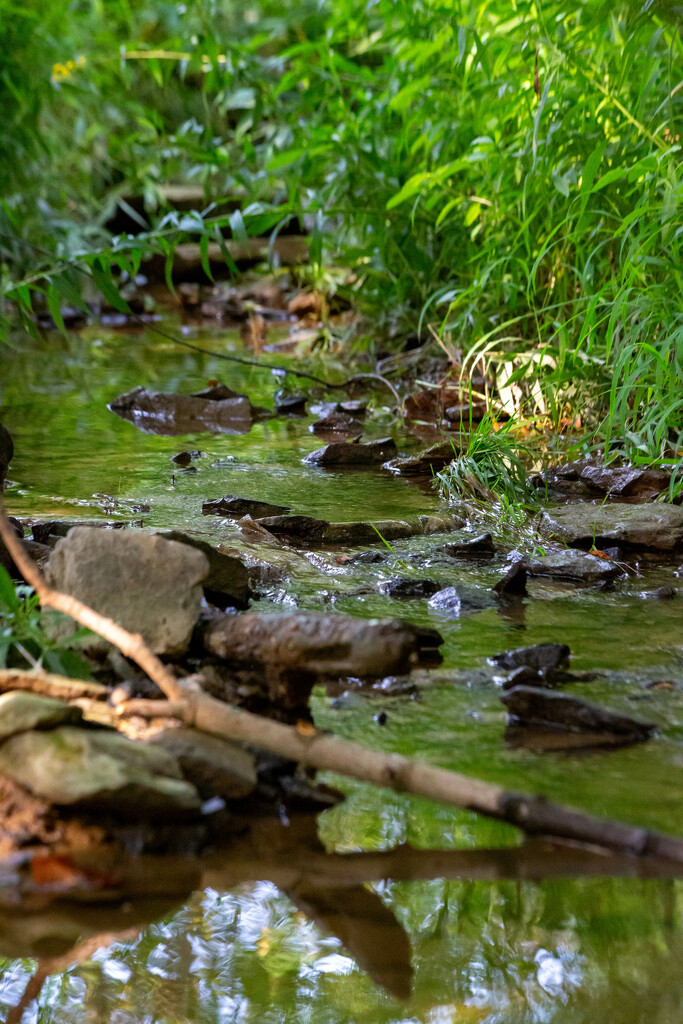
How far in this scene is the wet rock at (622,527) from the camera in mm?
2250

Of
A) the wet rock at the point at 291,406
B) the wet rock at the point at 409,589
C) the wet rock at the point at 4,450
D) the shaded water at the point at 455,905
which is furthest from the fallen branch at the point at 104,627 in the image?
the wet rock at the point at 291,406

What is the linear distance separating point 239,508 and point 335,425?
115 centimetres

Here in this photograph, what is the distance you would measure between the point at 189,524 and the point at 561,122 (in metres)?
1.75

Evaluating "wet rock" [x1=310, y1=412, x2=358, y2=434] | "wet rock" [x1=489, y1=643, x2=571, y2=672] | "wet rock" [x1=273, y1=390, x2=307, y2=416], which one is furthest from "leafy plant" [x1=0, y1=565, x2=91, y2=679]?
"wet rock" [x1=273, y1=390, x2=307, y2=416]

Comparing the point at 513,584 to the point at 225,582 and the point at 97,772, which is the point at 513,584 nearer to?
the point at 225,582

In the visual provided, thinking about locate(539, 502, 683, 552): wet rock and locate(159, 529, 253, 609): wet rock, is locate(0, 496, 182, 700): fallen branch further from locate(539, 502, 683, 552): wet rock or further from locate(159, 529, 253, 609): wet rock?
locate(539, 502, 683, 552): wet rock

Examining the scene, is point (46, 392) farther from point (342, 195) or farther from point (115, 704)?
point (115, 704)

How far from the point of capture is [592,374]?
3.09 meters

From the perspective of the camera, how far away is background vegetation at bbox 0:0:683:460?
2.76m

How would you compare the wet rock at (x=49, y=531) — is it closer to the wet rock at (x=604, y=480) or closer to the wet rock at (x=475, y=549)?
the wet rock at (x=475, y=549)

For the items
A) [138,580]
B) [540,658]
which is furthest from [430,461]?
[138,580]

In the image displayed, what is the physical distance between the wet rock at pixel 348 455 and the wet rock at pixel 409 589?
1148 mm

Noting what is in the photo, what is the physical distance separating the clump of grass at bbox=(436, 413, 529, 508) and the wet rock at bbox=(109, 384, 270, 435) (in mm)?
1268

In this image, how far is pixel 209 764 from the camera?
1.24 meters
